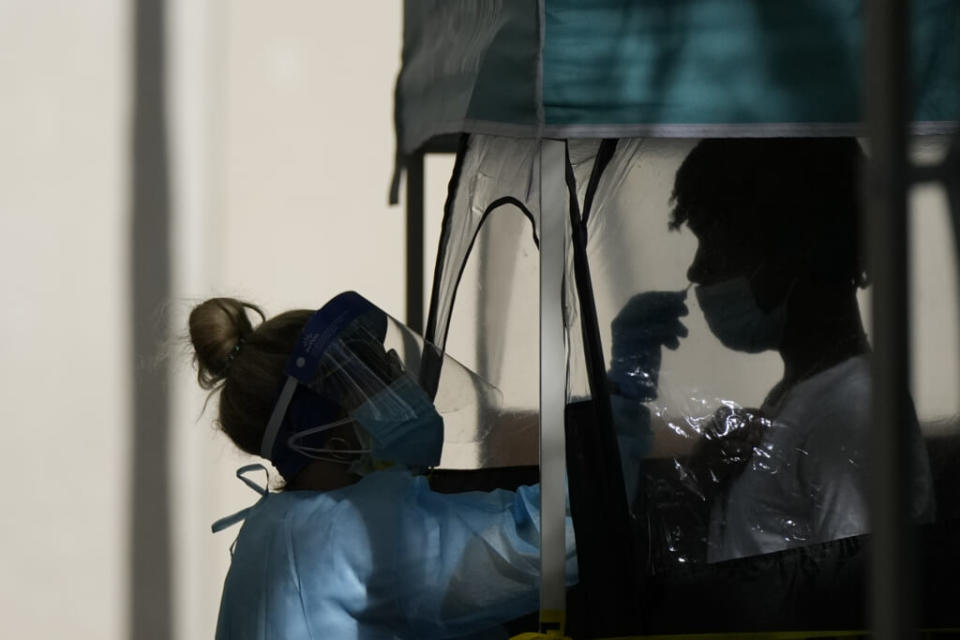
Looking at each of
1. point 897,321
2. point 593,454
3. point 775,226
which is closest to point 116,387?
point 593,454

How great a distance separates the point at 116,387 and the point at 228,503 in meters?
0.43

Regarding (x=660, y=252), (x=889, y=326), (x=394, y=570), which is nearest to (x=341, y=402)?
(x=394, y=570)

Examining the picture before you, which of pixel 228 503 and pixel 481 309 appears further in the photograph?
pixel 228 503

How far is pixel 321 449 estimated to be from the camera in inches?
73.2

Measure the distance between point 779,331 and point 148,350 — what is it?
1.95 metres

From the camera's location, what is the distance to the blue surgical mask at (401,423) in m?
1.83

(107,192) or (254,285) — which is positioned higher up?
(107,192)

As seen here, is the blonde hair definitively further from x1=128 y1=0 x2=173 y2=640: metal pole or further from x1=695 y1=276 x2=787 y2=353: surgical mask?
x1=128 y1=0 x2=173 y2=640: metal pole

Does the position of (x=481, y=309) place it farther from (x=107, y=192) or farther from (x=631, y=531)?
(x=107, y=192)

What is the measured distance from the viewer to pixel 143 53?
116 inches

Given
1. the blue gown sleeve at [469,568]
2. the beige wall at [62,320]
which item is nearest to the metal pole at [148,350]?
the beige wall at [62,320]

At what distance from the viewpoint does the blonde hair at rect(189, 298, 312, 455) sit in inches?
73.4

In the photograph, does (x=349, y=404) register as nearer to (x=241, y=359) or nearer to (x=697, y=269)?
(x=241, y=359)

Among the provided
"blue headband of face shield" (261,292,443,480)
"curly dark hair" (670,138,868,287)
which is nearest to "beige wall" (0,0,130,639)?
"blue headband of face shield" (261,292,443,480)
